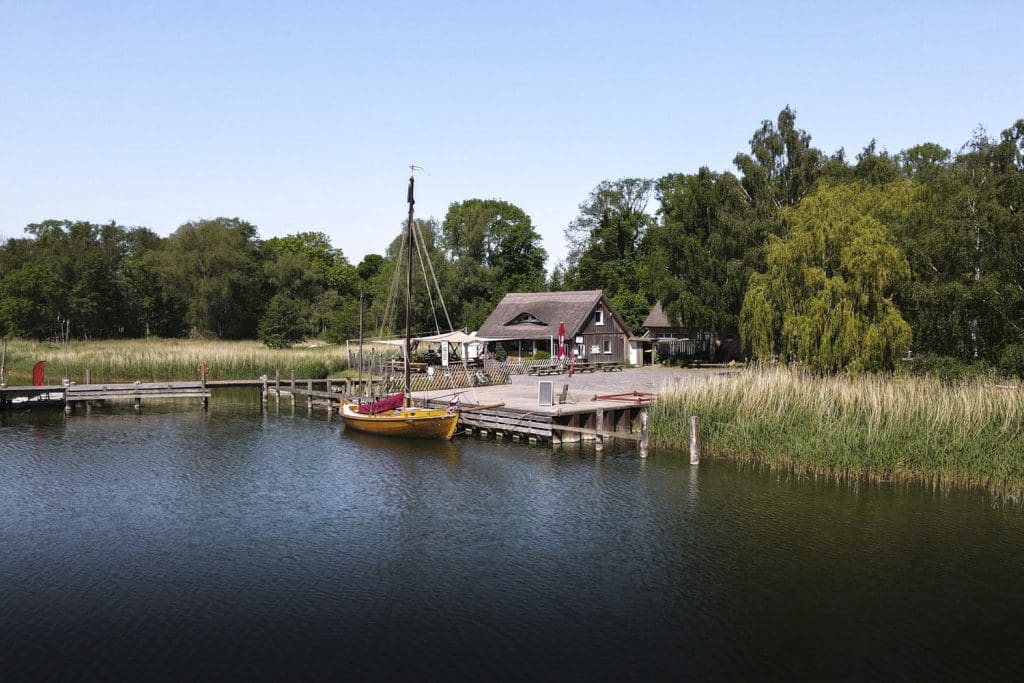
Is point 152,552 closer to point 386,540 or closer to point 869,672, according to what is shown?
point 386,540

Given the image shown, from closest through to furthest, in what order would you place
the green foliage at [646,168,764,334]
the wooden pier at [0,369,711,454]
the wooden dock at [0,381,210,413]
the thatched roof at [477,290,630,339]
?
A: the wooden pier at [0,369,711,454] < the wooden dock at [0,381,210,413] < the green foliage at [646,168,764,334] < the thatched roof at [477,290,630,339]

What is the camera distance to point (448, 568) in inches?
679

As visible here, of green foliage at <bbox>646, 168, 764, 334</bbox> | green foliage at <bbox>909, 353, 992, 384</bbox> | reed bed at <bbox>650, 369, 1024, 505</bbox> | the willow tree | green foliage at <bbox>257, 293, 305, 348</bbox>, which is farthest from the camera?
green foliage at <bbox>257, 293, 305, 348</bbox>

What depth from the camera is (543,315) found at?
59844mm

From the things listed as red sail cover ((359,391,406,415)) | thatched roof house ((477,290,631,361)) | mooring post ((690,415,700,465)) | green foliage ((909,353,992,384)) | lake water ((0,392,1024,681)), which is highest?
thatched roof house ((477,290,631,361))

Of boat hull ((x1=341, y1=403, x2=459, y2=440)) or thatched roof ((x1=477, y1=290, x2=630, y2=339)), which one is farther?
thatched roof ((x1=477, y1=290, x2=630, y2=339))

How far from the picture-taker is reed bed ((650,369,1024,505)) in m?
22.8

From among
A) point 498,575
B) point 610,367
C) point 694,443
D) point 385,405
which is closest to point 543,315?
point 610,367

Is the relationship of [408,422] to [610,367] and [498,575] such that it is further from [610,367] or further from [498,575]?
[610,367]

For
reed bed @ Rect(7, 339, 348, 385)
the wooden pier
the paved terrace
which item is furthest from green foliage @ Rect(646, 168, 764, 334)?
reed bed @ Rect(7, 339, 348, 385)

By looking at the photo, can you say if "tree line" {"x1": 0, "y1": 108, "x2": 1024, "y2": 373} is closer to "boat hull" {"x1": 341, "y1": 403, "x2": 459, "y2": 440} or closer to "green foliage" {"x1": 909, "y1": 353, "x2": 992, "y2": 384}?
"green foliage" {"x1": 909, "y1": 353, "x2": 992, "y2": 384}

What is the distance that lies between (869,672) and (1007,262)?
22243 millimetres

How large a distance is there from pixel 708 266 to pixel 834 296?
21928mm

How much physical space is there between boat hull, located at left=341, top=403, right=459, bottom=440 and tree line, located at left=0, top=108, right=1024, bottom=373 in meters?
9.66
